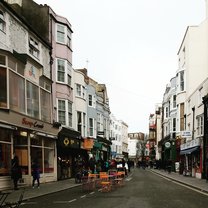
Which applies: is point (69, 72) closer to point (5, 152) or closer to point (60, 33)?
point (60, 33)

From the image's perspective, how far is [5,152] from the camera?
21.9 m

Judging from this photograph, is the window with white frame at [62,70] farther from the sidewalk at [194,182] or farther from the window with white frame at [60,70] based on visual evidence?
the sidewalk at [194,182]

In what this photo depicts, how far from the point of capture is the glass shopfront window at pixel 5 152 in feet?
70.1

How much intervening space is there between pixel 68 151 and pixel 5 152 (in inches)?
528

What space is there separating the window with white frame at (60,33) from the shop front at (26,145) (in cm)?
763

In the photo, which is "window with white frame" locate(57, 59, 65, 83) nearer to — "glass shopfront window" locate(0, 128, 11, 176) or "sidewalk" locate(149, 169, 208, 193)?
"glass shopfront window" locate(0, 128, 11, 176)

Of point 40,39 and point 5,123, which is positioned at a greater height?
point 40,39

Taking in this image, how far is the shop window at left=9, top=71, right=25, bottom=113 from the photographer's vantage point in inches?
882

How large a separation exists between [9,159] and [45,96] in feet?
25.2

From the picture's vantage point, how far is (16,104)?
76.1ft

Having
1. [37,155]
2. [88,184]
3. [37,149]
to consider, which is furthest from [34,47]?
[88,184]

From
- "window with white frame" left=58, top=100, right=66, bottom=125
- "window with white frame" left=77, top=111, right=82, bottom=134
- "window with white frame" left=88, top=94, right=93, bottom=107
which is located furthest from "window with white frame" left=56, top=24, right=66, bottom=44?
"window with white frame" left=88, top=94, right=93, bottom=107

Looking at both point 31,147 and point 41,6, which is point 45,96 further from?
point 41,6

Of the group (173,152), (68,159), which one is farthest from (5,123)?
(173,152)
